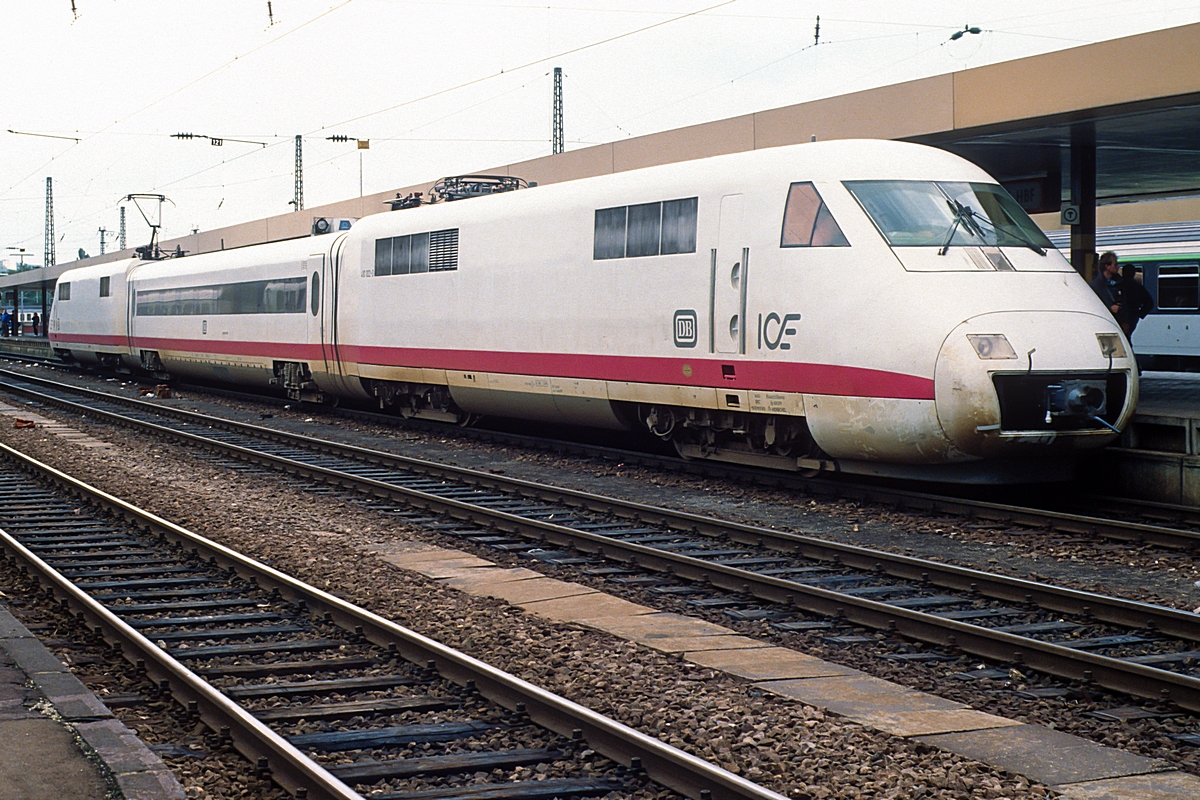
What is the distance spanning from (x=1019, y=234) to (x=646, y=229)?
12.4ft

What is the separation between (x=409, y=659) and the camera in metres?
6.55

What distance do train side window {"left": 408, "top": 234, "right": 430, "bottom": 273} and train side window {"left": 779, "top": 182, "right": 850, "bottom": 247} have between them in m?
7.04

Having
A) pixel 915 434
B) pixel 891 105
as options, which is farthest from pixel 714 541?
pixel 891 105

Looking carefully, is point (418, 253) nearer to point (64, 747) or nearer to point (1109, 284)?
point (1109, 284)

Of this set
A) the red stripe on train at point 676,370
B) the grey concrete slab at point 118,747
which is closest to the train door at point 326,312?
the red stripe on train at point 676,370

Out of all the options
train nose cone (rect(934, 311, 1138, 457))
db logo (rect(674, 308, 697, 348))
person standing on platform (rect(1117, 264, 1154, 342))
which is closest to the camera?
train nose cone (rect(934, 311, 1138, 457))

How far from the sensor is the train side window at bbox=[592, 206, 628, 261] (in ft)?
45.5

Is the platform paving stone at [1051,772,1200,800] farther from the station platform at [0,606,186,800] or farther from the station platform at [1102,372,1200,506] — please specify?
the station platform at [1102,372,1200,506]

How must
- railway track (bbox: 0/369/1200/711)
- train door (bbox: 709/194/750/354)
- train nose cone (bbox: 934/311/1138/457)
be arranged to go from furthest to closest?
train door (bbox: 709/194/750/354)
train nose cone (bbox: 934/311/1138/457)
railway track (bbox: 0/369/1200/711)

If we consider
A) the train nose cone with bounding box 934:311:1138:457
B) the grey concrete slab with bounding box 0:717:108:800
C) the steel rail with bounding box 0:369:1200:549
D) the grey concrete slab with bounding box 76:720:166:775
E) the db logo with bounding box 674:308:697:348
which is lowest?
the grey concrete slab with bounding box 76:720:166:775

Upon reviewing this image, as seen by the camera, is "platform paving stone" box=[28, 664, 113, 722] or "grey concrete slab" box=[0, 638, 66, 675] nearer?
"platform paving stone" box=[28, 664, 113, 722]

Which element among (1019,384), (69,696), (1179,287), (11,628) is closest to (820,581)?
(1019,384)

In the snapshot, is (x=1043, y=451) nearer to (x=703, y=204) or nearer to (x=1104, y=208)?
(x=703, y=204)

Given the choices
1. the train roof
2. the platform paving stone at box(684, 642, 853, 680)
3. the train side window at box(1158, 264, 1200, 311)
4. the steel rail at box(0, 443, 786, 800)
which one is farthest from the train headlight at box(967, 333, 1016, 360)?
the train side window at box(1158, 264, 1200, 311)
